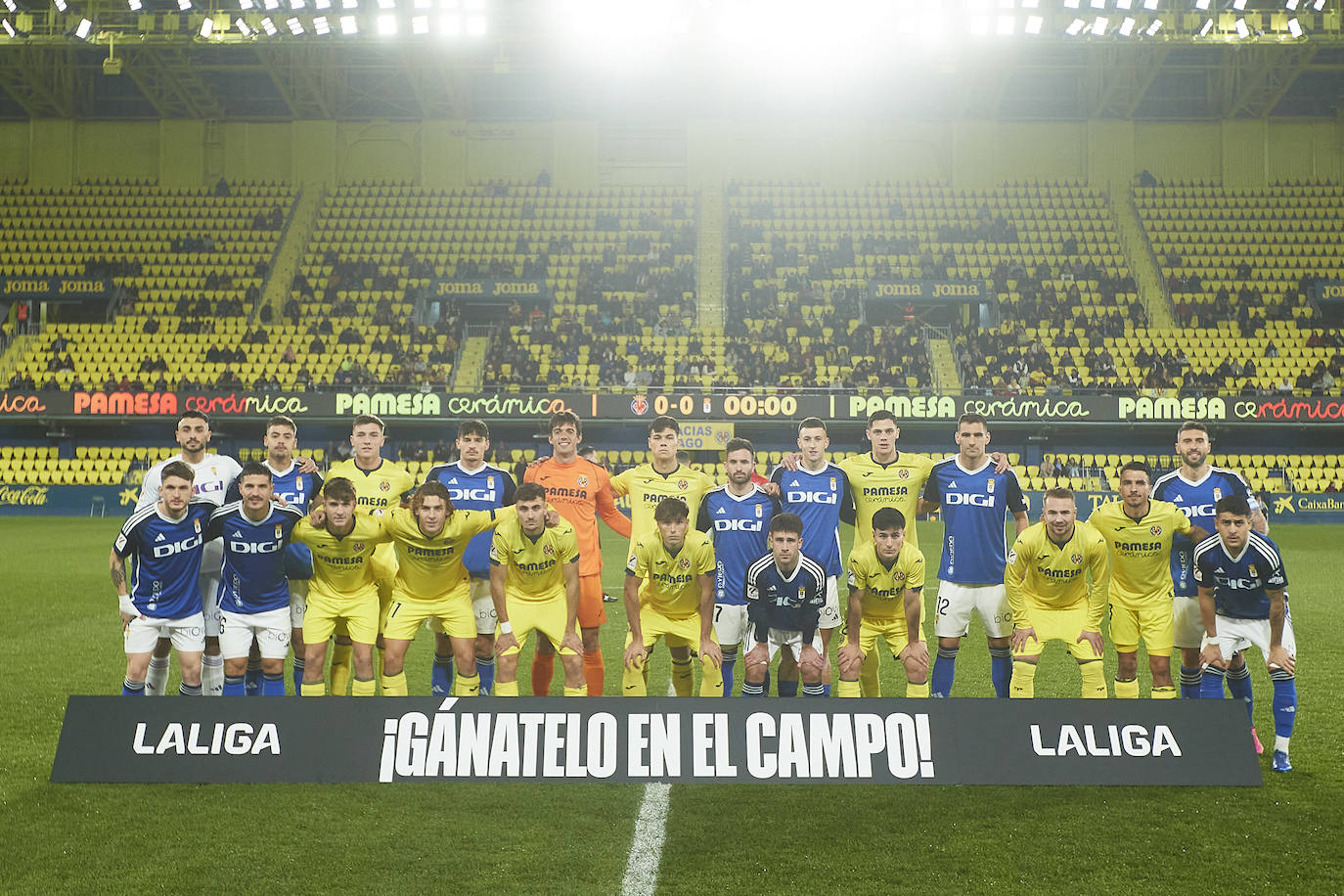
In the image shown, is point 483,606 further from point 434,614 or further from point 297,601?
point 297,601

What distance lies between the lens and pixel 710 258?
3475cm

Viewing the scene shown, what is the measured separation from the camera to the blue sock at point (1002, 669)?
757 centimetres

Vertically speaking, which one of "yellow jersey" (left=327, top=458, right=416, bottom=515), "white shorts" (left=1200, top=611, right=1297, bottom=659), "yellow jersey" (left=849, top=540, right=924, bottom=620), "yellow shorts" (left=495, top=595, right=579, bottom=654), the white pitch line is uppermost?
"yellow jersey" (left=327, top=458, right=416, bottom=515)

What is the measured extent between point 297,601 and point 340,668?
57 centimetres

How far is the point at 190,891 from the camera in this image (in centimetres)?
464

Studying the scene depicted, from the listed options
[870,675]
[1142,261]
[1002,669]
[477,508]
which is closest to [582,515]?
[477,508]

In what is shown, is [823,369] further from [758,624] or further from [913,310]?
[758,624]

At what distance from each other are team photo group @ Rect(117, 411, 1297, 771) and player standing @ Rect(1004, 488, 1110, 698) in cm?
2

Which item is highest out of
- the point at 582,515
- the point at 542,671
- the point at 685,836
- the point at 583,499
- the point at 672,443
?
the point at 672,443

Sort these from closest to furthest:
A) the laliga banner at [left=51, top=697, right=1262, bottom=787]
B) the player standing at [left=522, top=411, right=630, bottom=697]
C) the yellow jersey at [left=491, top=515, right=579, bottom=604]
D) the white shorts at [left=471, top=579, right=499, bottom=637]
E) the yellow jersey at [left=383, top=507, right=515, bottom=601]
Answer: the laliga banner at [left=51, top=697, right=1262, bottom=787]
the yellow jersey at [left=383, top=507, right=515, bottom=601]
the yellow jersey at [left=491, top=515, right=579, bottom=604]
the player standing at [left=522, top=411, right=630, bottom=697]
the white shorts at [left=471, top=579, right=499, bottom=637]

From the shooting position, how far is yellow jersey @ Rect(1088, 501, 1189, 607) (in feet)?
23.3

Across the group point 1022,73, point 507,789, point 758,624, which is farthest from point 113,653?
point 1022,73

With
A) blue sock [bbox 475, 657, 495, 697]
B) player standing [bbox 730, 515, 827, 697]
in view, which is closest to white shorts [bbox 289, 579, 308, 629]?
blue sock [bbox 475, 657, 495, 697]

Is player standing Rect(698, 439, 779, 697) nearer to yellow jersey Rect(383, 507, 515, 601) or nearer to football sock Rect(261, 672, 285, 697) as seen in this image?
yellow jersey Rect(383, 507, 515, 601)
